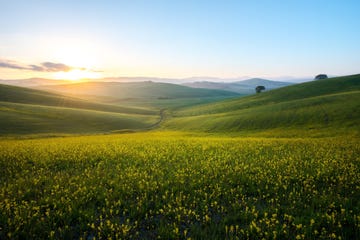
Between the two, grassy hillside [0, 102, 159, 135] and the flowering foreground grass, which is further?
grassy hillside [0, 102, 159, 135]

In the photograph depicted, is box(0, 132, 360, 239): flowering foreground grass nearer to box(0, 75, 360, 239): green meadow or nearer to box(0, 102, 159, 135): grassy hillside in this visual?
box(0, 75, 360, 239): green meadow

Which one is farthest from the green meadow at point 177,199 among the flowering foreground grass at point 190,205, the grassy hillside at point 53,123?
the grassy hillside at point 53,123

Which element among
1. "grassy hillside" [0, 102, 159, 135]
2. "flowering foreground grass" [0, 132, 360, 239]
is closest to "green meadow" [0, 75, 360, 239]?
"flowering foreground grass" [0, 132, 360, 239]

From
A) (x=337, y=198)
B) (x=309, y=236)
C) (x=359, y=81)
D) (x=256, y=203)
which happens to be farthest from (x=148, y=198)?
(x=359, y=81)

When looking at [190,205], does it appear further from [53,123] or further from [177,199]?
[53,123]

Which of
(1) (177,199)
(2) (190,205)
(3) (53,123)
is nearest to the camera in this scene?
(2) (190,205)

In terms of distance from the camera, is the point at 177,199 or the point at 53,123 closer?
the point at 177,199

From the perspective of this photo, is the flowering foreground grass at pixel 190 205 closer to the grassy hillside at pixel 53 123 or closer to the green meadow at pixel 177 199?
the green meadow at pixel 177 199

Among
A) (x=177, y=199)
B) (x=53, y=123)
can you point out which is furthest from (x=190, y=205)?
(x=53, y=123)

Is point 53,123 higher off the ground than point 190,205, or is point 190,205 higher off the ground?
point 190,205

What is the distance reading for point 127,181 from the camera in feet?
36.9

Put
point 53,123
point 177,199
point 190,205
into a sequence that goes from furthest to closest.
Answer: point 53,123 → point 177,199 → point 190,205

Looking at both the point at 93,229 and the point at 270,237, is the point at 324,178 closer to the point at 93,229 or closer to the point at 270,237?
the point at 270,237

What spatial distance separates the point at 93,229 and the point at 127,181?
411 cm
